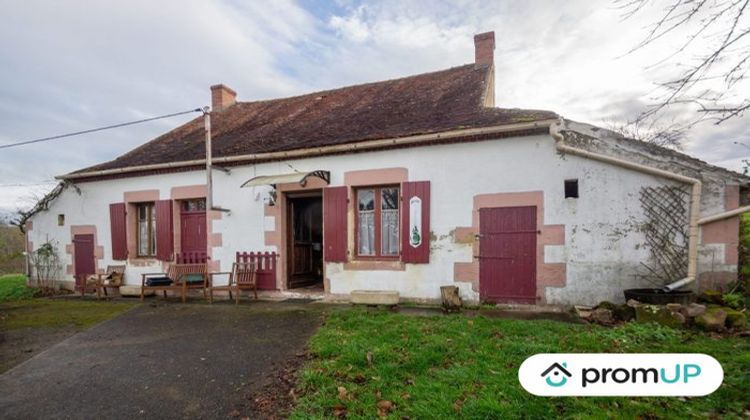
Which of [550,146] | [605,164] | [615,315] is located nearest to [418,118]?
[550,146]

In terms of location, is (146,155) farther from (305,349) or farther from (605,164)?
(605,164)

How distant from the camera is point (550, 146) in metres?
6.22

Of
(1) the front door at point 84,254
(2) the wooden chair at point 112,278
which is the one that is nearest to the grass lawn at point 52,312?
(2) the wooden chair at point 112,278

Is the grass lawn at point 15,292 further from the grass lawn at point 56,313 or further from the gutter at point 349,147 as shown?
the gutter at point 349,147

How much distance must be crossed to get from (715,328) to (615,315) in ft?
3.53

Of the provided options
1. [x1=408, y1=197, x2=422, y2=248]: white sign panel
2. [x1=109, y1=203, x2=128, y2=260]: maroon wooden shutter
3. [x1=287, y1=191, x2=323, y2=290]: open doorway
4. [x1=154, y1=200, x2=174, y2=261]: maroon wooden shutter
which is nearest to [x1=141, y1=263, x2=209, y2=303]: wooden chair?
[x1=154, y1=200, x2=174, y2=261]: maroon wooden shutter

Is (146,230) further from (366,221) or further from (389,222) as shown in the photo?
(389,222)

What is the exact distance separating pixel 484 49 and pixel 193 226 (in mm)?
9524

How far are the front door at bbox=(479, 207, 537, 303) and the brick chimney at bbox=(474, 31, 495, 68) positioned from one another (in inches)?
220

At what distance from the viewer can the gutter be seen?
6.30m

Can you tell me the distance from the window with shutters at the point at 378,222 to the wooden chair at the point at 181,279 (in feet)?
12.7

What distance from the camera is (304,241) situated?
30.8ft

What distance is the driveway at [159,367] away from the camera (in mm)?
3320

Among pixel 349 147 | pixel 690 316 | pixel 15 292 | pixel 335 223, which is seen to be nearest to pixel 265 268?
pixel 335 223
